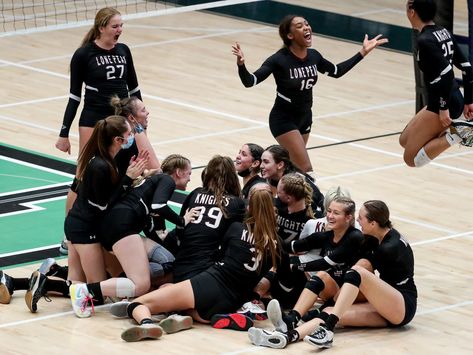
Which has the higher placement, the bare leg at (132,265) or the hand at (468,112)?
the hand at (468,112)

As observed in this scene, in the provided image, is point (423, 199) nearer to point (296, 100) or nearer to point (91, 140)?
point (296, 100)

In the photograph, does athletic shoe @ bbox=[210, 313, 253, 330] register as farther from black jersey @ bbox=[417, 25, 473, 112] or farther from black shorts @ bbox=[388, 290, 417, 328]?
black jersey @ bbox=[417, 25, 473, 112]

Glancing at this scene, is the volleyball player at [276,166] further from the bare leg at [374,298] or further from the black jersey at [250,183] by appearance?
the bare leg at [374,298]

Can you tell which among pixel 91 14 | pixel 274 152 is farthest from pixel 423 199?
pixel 91 14

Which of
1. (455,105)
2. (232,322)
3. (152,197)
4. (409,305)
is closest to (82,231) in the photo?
(152,197)

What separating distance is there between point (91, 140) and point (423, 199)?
4.67 m

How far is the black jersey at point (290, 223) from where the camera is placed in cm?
1031

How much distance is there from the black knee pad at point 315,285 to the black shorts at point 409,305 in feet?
1.96

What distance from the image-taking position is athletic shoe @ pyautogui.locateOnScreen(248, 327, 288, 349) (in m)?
9.33

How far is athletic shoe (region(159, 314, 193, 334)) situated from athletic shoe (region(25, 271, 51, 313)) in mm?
1024

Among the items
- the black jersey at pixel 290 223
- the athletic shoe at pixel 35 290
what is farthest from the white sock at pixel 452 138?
the athletic shoe at pixel 35 290

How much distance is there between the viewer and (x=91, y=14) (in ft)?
72.1

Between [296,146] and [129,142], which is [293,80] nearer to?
[296,146]

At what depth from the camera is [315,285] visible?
9.74 meters
